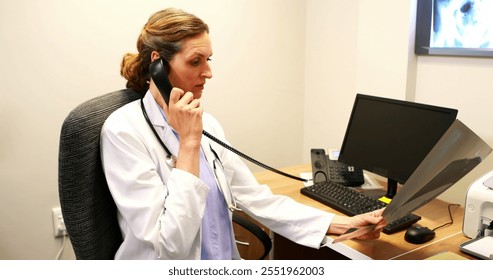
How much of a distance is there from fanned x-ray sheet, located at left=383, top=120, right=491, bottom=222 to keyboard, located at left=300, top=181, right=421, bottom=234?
387 mm

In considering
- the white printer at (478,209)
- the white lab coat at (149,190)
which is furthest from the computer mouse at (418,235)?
the white lab coat at (149,190)

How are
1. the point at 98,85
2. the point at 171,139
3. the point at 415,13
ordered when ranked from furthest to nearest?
the point at 98,85 < the point at 415,13 < the point at 171,139

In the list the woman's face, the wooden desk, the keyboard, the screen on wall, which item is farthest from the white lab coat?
the screen on wall

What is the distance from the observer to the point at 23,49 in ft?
6.51

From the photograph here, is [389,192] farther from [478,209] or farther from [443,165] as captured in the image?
[443,165]

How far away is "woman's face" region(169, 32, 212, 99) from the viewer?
4.34 feet

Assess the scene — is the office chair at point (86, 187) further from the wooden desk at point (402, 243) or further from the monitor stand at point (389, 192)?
the monitor stand at point (389, 192)

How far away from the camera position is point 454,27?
190 cm

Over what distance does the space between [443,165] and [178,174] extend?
67 centimetres

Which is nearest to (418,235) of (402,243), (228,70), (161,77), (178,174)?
(402,243)

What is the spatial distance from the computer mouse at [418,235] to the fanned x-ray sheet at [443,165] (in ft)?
0.96
